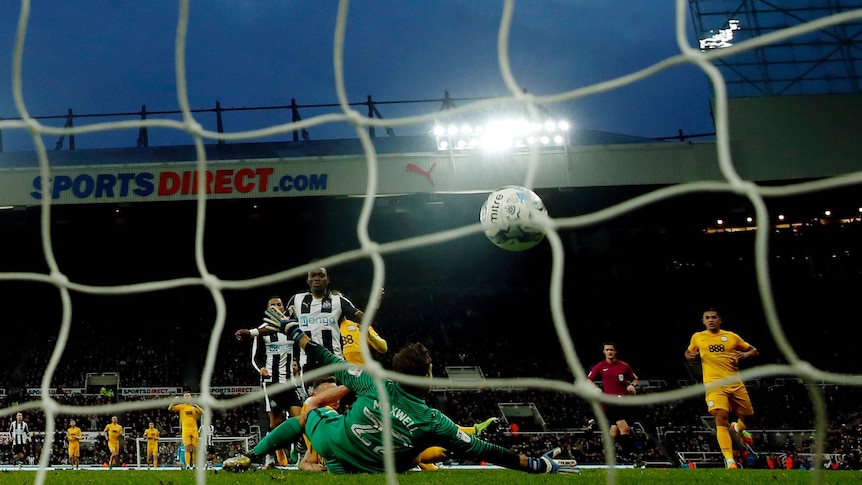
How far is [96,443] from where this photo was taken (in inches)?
555

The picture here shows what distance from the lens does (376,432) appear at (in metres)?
5.02

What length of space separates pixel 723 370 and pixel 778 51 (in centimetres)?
1237

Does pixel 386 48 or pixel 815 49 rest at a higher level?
pixel 386 48

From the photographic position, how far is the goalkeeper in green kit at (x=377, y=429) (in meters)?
4.77

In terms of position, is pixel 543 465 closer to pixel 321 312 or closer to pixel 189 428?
pixel 321 312

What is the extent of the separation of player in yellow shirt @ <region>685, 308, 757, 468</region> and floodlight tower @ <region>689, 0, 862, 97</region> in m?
10.7

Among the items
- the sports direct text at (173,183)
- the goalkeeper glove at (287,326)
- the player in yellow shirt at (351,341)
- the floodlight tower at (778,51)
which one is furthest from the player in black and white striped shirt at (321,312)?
the floodlight tower at (778,51)

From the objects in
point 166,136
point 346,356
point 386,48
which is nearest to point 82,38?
point 166,136

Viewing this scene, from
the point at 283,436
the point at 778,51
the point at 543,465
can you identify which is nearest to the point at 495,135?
the point at 778,51

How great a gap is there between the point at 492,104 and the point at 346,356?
4730 millimetres

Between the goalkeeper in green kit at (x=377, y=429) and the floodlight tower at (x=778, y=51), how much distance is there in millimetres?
13924

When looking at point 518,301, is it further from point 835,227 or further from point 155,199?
point 155,199

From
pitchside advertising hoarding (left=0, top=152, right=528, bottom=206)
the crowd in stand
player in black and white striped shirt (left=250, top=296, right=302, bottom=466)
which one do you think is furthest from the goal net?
pitchside advertising hoarding (left=0, top=152, right=528, bottom=206)

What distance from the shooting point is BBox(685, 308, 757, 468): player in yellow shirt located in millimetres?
7129
